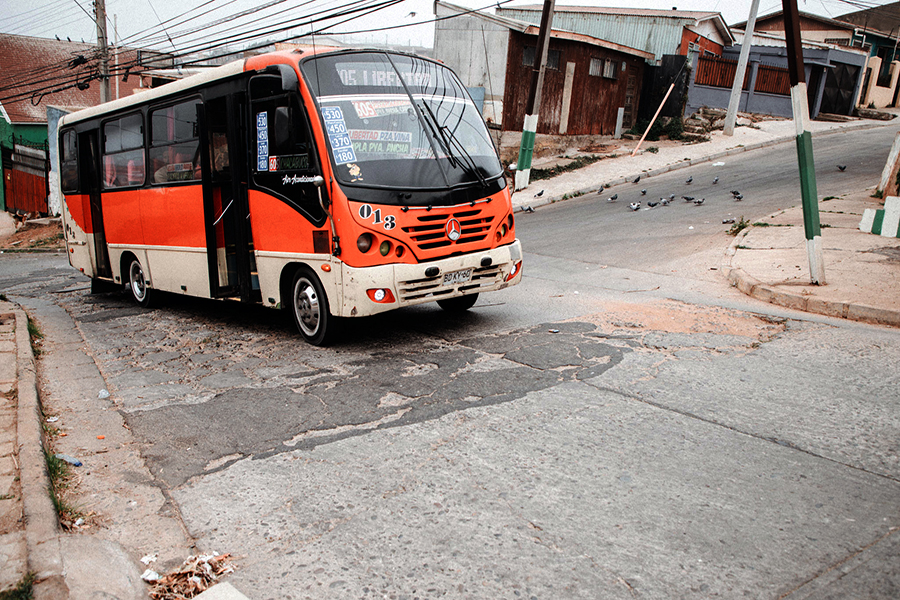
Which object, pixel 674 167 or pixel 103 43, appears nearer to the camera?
pixel 674 167

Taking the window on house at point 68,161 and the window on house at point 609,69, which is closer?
the window on house at point 68,161

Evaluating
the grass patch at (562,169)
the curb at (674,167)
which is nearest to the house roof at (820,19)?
the curb at (674,167)

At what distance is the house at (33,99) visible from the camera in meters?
31.6

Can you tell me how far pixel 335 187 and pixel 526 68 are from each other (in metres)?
19.6

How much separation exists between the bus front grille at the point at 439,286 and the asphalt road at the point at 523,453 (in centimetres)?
49

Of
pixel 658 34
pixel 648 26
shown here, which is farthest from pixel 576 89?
pixel 648 26

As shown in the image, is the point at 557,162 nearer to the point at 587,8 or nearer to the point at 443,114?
the point at 587,8

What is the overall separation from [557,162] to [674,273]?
47.5ft

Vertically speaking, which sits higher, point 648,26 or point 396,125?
point 648,26

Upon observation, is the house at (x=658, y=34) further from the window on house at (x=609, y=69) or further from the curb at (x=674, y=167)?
the curb at (x=674, y=167)

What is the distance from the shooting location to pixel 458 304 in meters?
7.55

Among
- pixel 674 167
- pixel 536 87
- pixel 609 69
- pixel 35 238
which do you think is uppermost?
pixel 609 69

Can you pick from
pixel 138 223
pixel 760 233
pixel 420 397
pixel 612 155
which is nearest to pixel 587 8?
pixel 612 155

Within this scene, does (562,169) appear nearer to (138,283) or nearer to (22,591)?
(138,283)
